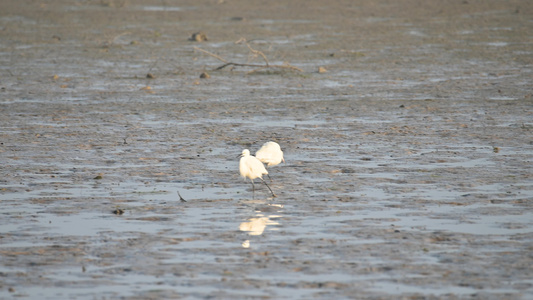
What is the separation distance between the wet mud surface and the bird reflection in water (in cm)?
4

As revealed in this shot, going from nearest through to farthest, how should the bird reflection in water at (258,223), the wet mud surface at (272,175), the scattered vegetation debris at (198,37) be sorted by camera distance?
the wet mud surface at (272,175) → the bird reflection in water at (258,223) → the scattered vegetation debris at (198,37)

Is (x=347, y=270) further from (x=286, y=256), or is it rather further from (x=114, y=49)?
(x=114, y=49)

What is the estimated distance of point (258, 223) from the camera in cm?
875

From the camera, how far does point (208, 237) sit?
323 inches

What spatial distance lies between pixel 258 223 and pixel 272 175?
2.58 meters

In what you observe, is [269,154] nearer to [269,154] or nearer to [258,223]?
[269,154]

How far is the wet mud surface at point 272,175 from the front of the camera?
23.1 ft

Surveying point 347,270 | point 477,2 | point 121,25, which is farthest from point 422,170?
point 477,2

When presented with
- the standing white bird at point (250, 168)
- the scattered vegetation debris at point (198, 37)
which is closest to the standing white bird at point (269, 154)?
the standing white bird at point (250, 168)

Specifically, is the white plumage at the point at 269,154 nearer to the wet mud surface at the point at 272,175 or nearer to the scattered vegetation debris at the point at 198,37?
the wet mud surface at the point at 272,175

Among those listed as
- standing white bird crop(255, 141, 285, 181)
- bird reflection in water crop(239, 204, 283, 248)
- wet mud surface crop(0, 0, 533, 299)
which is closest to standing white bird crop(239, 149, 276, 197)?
wet mud surface crop(0, 0, 533, 299)

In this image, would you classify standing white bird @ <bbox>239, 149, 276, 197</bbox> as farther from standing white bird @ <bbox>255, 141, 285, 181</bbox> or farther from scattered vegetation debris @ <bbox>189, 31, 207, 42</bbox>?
scattered vegetation debris @ <bbox>189, 31, 207, 42</bbox>

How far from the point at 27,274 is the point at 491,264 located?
3675mm

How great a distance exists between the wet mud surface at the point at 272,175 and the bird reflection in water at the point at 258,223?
37 mm
